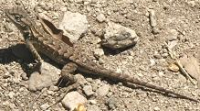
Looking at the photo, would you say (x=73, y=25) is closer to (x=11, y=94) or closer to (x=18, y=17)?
(x=18, y=17)

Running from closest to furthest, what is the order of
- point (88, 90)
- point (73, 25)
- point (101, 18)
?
1. point (88, 90)
2. point (73, 25)
3. point (101, 18)

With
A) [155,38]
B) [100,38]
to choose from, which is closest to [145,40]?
[155,38]

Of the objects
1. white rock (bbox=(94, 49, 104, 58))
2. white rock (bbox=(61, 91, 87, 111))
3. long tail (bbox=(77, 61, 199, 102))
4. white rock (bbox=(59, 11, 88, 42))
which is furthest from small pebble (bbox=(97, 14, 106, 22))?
white rock (bbox=(61, 91, 87, 111))

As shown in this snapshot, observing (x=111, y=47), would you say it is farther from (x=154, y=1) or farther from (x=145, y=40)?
(x=154, y=1)

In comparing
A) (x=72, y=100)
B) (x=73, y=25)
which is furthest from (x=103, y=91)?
(x=73, y=25)

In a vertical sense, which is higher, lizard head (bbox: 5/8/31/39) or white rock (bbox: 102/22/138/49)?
lizard head (bbox: 5/8/31/39)

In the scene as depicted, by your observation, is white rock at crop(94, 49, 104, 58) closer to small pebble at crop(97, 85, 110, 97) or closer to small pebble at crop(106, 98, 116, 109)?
small pebble at crop(97, 85, 110, 97)

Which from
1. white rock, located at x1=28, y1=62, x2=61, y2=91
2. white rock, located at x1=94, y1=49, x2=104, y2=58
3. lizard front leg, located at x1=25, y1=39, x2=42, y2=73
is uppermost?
lizard front leg, located at x1=25, y1=39, x2=42, y2=73
